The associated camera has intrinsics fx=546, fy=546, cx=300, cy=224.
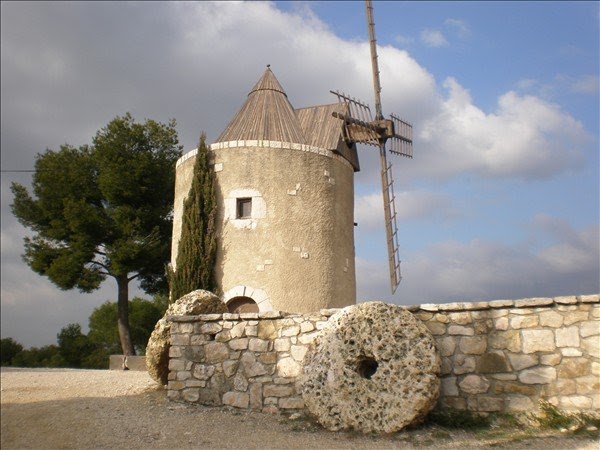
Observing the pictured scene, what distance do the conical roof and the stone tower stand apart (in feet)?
0.24

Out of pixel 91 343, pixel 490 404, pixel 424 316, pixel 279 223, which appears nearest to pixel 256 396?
pixel 424 316

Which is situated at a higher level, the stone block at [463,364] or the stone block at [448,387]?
the stone block at [463,364]

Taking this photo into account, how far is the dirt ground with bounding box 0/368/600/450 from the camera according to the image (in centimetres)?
556

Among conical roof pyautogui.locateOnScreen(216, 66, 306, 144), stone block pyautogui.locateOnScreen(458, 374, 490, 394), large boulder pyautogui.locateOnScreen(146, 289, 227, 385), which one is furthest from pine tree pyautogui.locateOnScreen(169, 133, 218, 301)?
stone block pyautogui.locateOnScreen(458, 374, 490, 394)

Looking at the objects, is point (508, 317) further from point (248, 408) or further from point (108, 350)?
point (108, 350)

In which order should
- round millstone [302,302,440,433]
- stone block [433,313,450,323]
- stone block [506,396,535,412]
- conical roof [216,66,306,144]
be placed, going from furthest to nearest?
conical roof [216,66,306,144], stone block [433,313,450,323], stone block [506,396,535,412], round millstone [302,302,440,433]

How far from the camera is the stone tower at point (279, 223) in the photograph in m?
11.2

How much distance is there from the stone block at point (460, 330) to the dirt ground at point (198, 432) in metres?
1.11

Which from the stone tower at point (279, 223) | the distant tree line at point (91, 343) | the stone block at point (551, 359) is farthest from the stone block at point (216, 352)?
the distant tree line at point (91, 343)

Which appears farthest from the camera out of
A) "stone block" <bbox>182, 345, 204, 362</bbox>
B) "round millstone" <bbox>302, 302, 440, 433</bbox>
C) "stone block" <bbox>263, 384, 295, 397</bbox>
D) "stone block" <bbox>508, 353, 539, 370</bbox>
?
"stone block" <bbox>182, 345, 204, 362</bbox>

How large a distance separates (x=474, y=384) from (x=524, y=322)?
3.10 feet

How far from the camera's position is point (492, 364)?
647 cm

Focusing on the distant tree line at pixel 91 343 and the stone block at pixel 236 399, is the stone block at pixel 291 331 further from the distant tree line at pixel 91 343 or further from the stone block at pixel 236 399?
the distant tree line at pixel 91 343

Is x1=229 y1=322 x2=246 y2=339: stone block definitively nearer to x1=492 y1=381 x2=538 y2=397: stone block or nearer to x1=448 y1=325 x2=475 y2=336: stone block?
x1=448 y1=325 x2=475 y2=336: stone block
